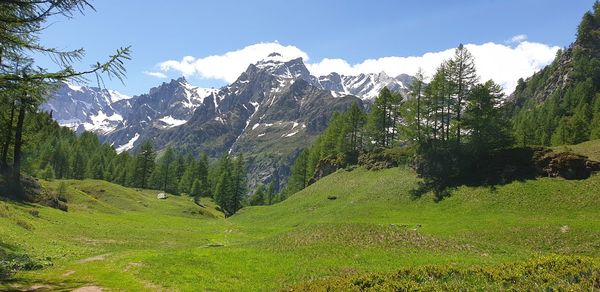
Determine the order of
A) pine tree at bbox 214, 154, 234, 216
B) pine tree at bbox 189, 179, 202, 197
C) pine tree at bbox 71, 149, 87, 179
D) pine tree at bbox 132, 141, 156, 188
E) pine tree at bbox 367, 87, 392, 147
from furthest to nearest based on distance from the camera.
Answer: pine tree at bbox 132, 141, 156, 188 → pine tree at bbox 71, 149, 87, 179 → pine tree at bbox 189, 179, 202, 197 → pine tree at bbox 214, 154, 234, 216 → pine tree at bbox 367, 87, 392, 147

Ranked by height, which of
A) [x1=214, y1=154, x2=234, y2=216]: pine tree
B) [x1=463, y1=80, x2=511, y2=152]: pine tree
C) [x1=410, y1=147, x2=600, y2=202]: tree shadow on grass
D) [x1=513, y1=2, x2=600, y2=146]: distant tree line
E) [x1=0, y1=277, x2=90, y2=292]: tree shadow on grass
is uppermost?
[x1=513, y1=2, x2=600, y2=146]: distant tree line

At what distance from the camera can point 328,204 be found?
2564 inches

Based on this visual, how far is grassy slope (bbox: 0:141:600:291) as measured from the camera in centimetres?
2298

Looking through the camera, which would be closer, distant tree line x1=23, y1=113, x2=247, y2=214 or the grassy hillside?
the grassy hillside

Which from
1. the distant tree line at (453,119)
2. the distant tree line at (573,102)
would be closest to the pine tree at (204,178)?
the distant tree line at (453,119)

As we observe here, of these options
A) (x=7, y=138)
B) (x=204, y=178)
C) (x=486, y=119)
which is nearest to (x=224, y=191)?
(x=204, y=178)

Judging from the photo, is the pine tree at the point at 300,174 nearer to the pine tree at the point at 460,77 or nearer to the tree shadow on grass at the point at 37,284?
the pine tree at the point at 460,77

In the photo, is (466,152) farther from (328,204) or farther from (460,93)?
(328,204)

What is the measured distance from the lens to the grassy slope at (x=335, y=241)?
22984mm

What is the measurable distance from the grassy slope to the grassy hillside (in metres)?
0.10

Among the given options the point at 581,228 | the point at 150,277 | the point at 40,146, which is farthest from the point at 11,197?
the point at 40,146

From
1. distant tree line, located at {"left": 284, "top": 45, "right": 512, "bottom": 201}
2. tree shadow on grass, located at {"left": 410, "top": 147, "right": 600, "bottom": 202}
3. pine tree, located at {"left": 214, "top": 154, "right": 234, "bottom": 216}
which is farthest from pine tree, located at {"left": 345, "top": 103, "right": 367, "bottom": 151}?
pine tree, located at {"left": 214, "top": 154, "right": 234, "bottom": 216}

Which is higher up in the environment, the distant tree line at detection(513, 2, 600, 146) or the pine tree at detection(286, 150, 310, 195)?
the distant tree line at detection(513, 2, 600, 146)

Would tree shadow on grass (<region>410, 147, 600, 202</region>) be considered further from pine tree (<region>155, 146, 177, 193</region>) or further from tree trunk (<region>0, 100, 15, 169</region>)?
pine tree (<region>155, 146, 177, 193</region>)
